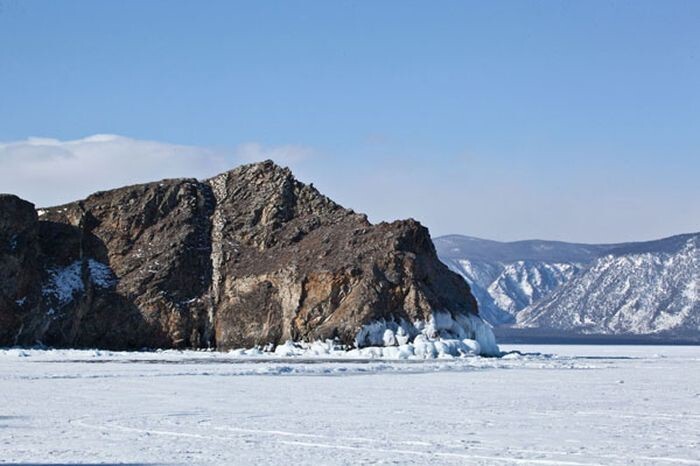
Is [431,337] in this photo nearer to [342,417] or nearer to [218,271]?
[218,271]

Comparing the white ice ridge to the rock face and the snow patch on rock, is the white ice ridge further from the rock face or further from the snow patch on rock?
the snow patch on rock

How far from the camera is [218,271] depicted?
250 ft

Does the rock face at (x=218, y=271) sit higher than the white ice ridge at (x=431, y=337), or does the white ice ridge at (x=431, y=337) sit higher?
the rock face at (x=218, y=271)

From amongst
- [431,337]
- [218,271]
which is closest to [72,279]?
[218,271]

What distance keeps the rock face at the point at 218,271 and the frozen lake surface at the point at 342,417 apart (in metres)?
25.5

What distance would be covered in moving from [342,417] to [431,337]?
42.3 m

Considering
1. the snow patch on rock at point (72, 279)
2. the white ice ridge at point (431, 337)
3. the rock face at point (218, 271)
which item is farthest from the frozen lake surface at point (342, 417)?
the snow patch on rock at point (72, 279)

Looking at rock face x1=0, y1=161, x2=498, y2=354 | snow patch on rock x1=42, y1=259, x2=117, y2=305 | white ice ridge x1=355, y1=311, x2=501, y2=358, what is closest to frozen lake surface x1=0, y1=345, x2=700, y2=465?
white ice ridge x1=355, y1=311, x2=501, y2=358

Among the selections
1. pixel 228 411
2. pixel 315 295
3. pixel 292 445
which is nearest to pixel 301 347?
pixel 315 295

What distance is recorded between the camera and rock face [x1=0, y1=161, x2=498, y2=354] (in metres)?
68.9

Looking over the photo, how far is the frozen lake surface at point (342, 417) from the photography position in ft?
57.6

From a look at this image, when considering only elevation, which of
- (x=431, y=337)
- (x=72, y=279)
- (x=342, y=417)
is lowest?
(x=342, y=417)

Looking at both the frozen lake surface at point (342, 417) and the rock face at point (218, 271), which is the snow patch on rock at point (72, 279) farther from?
the frozen lake surface at point (342, 417)

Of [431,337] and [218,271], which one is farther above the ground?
[218,271]
